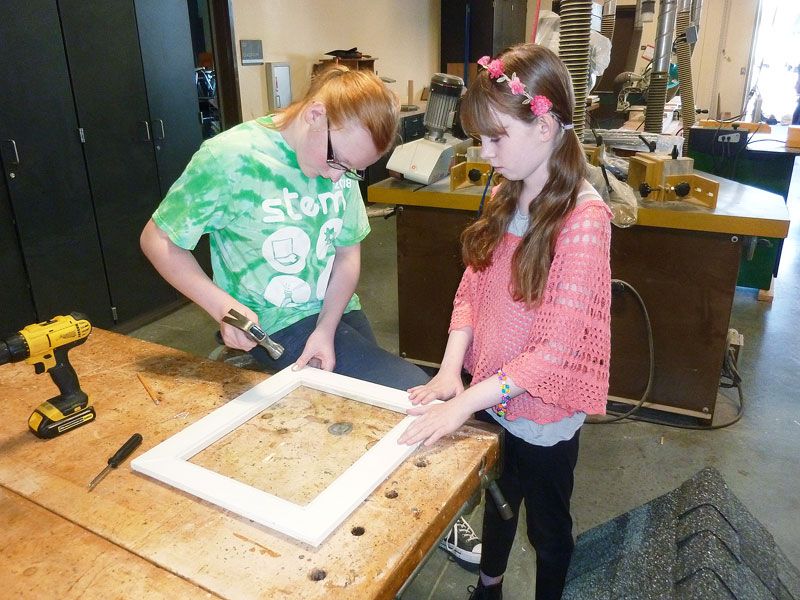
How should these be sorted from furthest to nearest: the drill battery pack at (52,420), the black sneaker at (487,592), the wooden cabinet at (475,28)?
the wooden cabinet at (475,28)
the black sneaker at (487,592)
the drill battery pack at (52,420)

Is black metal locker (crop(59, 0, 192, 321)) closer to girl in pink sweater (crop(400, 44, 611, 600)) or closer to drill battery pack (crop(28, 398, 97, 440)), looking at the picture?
drill battery pack (crop(28, 398, 97, 440))

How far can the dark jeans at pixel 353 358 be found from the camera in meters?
1.21

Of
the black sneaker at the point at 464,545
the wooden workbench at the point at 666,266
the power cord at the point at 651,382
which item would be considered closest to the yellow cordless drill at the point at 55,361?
the black sneaker at the point at 464,545

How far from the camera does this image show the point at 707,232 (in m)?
1.85

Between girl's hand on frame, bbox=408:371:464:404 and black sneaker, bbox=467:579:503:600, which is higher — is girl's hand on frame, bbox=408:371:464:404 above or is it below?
above

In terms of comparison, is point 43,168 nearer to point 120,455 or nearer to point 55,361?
point 55,361

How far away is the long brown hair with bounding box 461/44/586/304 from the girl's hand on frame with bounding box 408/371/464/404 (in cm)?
19

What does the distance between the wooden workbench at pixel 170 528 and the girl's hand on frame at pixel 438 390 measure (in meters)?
0.09

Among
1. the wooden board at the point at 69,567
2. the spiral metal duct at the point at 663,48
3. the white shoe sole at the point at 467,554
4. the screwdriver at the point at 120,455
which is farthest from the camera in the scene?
the spiral metal duct at the point at 663,48

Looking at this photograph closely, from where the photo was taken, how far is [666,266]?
6.39 feet

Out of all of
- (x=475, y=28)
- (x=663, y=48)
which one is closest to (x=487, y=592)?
(x=663, y=48)

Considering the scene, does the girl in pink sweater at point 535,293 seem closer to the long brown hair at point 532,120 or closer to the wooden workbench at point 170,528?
the long brown hair at point 532,120

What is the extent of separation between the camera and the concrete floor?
60.8 inches

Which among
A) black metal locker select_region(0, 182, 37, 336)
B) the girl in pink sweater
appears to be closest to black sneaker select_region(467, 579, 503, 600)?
the girl in pink sweater
